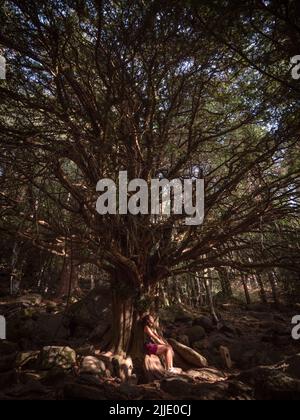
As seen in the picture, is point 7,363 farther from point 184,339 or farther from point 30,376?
point 184,339

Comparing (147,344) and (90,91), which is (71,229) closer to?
(90,91)

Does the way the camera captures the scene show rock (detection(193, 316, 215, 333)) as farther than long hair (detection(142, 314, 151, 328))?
Yes

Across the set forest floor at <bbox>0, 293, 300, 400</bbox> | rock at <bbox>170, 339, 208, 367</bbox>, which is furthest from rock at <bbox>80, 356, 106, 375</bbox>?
rock at <bbox>170, 339, 208, 367</bbox>

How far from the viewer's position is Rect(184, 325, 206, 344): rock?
11005 mm

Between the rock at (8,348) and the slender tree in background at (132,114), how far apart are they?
3.42 meters

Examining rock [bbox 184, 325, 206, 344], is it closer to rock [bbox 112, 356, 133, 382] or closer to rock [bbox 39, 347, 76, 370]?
rock [bbox 112, 356, 133, 382]

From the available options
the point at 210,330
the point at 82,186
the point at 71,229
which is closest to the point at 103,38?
the point at 82,186

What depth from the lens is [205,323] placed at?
12500mm

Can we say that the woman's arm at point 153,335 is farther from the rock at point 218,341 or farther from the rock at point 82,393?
the rock at point 218,341

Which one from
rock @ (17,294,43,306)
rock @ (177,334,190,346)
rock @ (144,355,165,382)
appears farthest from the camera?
rock @ (17,294,43,306)

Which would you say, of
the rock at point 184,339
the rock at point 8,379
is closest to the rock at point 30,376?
the rock at point 8,379

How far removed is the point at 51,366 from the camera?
6852 mm

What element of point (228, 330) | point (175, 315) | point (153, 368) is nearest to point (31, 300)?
point (175, 315)

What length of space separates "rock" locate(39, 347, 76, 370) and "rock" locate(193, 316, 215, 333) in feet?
20.8
